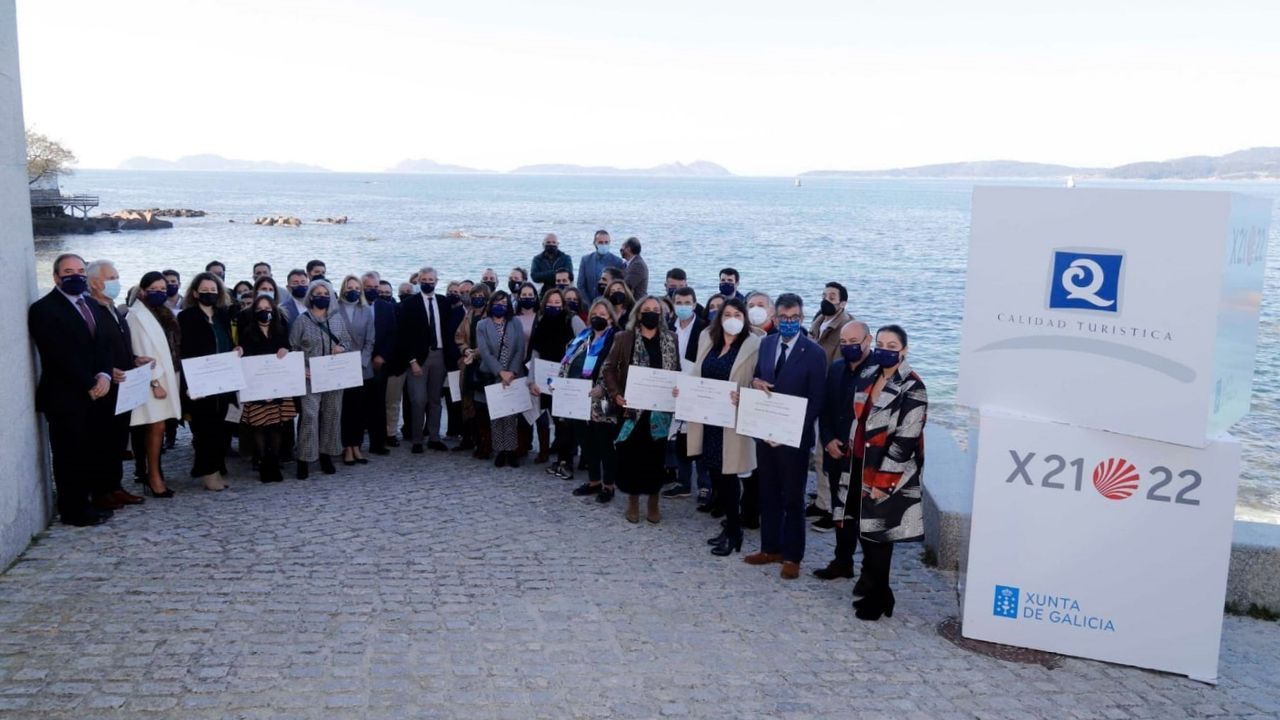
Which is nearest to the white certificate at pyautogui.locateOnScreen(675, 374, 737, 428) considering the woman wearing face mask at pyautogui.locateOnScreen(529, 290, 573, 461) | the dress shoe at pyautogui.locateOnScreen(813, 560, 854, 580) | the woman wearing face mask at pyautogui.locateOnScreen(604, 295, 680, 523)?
the woman wearing face mask at pyautogui.locateOnScreen(604, 295, 680, 523)

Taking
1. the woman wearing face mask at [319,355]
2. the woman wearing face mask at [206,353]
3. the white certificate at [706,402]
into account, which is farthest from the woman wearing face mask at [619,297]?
the woman wearing face mask at [206,353]

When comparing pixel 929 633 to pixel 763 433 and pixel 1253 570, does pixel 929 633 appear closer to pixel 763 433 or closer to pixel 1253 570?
pixel 763 433

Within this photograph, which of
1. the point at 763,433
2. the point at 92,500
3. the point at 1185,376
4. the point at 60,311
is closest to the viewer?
the point at 1185,376

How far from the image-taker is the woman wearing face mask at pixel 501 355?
11.0m

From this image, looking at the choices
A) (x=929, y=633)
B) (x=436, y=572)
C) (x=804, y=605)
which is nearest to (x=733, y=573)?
(x=804, y=605)

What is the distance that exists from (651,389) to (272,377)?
4248 mm

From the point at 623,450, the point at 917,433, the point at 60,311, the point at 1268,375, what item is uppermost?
the point at 60,311

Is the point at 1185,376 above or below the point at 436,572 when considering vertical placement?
above

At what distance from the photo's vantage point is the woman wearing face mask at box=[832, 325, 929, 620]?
697cm

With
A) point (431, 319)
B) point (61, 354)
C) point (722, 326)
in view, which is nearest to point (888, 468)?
point (722, 326)

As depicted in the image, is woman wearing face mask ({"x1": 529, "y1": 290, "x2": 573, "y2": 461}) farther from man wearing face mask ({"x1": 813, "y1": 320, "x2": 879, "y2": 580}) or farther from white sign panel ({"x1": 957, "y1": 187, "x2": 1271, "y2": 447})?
white sign panel ({"x1": 957, "y1": 187, "x2": 1271, "y2": 447})

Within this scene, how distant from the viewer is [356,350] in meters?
10.8

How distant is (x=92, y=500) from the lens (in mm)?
9297

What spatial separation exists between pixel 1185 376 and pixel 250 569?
7065mm
